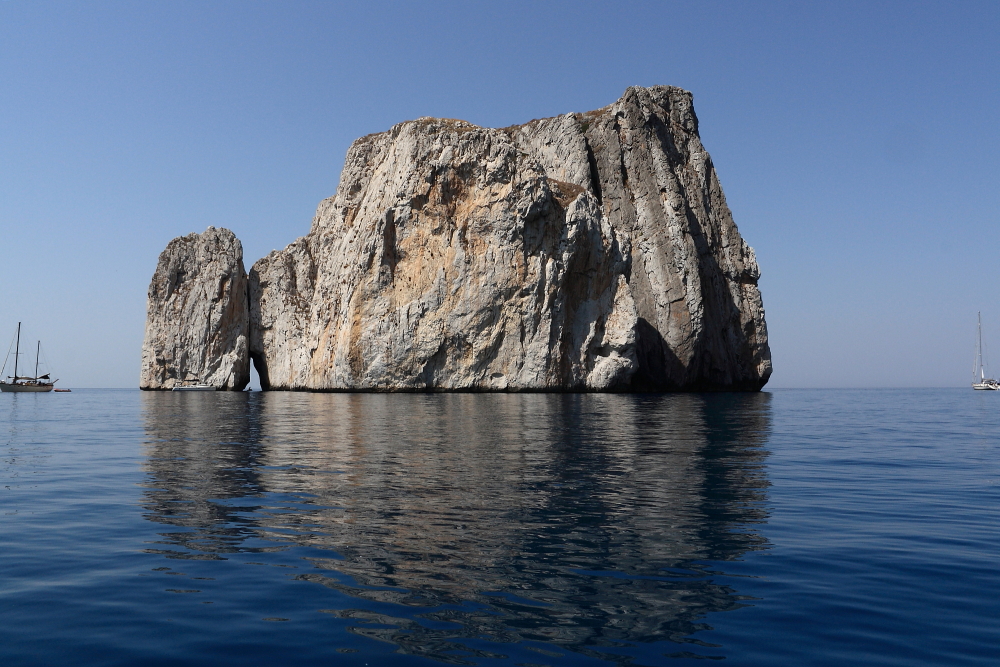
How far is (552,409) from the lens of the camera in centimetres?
3959

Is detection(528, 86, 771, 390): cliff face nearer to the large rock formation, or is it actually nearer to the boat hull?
the large rock formation

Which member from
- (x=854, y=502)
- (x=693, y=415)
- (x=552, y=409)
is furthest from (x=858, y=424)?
(x=854, y=502)

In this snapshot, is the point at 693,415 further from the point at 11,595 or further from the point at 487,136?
the point at 487,136

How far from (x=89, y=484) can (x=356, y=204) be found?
7985 centimetres

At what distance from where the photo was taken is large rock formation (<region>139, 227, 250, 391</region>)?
9475 cm

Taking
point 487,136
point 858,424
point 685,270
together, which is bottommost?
point 858,424

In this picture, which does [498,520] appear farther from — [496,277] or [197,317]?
[197,317]

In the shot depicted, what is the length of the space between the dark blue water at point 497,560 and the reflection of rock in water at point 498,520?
50 millimetres

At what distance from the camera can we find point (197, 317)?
313ft

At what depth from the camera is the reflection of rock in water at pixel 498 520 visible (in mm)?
6434

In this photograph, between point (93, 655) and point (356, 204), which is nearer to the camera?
point (93, 655)

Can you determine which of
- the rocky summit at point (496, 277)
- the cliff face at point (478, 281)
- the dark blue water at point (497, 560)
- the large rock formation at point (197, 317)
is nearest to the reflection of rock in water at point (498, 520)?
the dark blue water at point (497, 560)

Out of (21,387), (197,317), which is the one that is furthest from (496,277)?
(21,387)

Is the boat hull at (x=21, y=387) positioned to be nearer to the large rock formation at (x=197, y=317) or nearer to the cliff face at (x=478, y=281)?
the large rock formation at (x=197, y=317)
